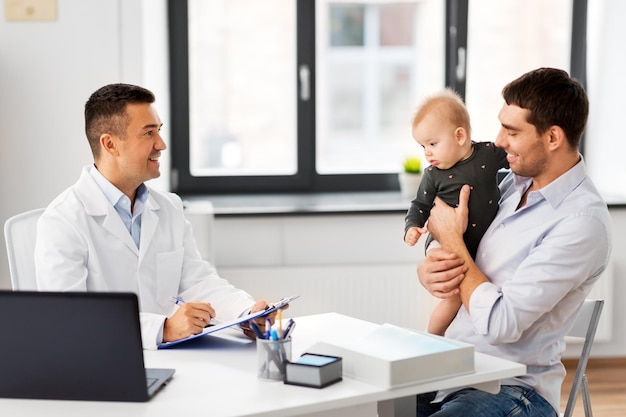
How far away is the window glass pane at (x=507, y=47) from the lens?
4477 millimetres

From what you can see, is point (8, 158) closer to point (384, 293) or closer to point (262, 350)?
point (384, 293)

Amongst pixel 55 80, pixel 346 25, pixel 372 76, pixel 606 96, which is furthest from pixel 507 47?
pixel 55 80

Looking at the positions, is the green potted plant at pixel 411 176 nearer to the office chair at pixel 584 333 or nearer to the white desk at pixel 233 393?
the office chair at pixel 584 333

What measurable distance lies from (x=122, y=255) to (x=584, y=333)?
48.4 inches

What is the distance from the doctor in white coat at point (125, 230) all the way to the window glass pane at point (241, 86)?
1.87m

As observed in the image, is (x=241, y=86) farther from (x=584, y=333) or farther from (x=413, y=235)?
(x=584, y=333)

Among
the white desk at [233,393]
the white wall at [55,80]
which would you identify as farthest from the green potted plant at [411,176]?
the white desk at [233,393]

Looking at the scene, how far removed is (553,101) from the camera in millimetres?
2238

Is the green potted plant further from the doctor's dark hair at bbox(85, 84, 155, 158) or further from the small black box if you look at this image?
the small black box

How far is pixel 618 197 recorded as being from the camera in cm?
423

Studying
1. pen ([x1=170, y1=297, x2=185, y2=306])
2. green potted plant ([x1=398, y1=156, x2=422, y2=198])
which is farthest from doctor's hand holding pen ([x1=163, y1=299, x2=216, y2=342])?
green potted plant ([x1=398, y1=156, x2=422, y2=198])

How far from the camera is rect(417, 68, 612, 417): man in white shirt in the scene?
2.14 metres

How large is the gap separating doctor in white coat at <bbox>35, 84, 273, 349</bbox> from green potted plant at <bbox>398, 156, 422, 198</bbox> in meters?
1.85

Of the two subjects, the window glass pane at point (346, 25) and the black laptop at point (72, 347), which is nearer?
the black laptop at point (72, 347)
